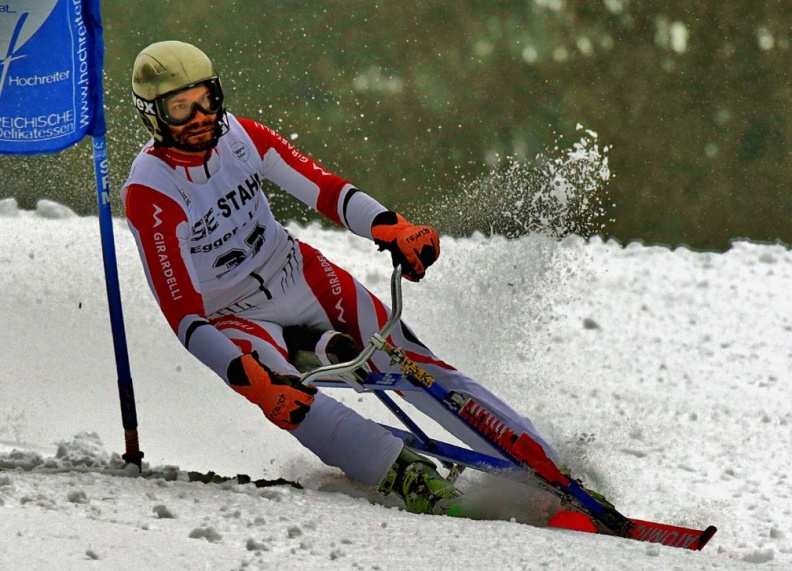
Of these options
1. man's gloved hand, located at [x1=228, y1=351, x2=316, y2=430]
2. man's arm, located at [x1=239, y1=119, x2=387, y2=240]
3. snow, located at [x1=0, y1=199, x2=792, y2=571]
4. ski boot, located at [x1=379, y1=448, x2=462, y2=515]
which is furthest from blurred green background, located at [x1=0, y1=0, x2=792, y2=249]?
man's gloved hand, located at [x1=228, y1=351, x2=316, y2=430]

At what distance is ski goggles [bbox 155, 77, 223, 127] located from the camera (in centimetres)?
298

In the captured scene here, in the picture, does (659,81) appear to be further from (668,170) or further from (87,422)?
(87,422)

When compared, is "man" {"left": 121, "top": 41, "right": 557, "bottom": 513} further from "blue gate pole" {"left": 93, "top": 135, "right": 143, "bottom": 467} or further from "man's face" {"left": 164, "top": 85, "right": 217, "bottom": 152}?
"blue gate pole" {"left": 93, "top": 135, "right": 143, "bottom": 467}

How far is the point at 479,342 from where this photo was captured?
514 centimetres

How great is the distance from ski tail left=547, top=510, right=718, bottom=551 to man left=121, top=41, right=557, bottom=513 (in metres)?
0.22

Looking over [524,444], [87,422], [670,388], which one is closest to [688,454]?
[670,388]

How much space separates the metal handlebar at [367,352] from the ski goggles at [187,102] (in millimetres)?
756

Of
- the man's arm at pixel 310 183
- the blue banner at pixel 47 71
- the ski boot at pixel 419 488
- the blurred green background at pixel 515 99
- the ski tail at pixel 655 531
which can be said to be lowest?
the ski boot at pixel 419 488

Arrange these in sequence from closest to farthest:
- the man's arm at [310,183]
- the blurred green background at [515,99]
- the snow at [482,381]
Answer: the snow at [482,381] < the man's arm at [310,183] < the blurred green background at [515,99]

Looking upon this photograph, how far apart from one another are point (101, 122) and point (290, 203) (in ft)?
11.7

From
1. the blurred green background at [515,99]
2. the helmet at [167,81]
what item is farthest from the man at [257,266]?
the blurred green background at [515,99]

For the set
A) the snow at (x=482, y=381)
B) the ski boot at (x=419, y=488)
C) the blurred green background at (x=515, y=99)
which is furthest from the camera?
the blurred green background at (x=515, y=99)

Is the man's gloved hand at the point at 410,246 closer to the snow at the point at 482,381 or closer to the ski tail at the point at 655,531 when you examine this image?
the snow at the point at 482,381

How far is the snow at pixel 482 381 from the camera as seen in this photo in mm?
2258
